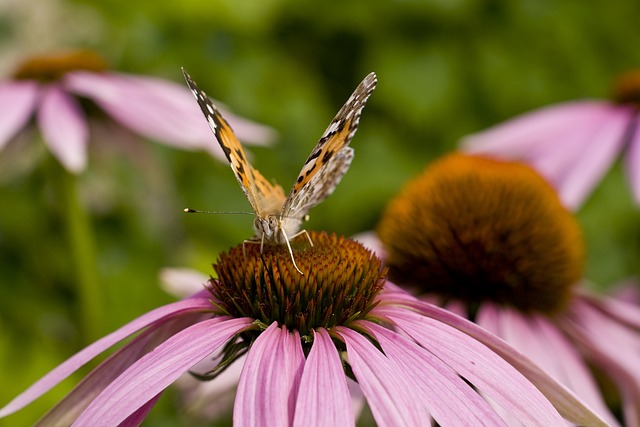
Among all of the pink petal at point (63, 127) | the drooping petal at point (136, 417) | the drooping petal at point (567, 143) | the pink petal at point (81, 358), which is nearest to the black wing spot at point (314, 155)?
the pink petal at point (81, 358)

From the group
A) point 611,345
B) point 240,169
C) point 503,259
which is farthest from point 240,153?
point 611,345

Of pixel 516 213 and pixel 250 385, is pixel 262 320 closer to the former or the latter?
pixel 250 385

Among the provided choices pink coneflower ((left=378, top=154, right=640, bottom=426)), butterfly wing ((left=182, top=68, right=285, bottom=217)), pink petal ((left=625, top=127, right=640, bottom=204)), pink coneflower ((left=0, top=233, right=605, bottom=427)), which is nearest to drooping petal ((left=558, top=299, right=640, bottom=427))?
pink coneflower ((left=378, top=154, right=640, bottom=426))

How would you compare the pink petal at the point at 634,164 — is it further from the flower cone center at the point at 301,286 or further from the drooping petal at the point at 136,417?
the drooping petal at the point at 136,417

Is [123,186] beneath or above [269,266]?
above

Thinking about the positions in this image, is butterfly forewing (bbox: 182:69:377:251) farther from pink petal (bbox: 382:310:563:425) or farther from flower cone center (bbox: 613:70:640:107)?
flower cone center (bbox: 613:70:640:107)

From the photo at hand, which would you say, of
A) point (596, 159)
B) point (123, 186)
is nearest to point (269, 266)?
point (596, 159)
